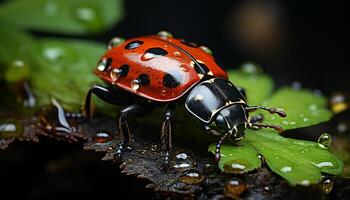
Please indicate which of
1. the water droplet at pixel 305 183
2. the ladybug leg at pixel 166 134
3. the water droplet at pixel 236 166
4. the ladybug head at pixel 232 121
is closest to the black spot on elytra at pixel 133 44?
the ladybug leg at pixel 166 134

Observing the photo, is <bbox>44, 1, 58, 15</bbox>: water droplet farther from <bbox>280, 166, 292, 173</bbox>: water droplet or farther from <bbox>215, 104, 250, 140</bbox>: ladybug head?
<bbox>280, 166, 292, 173</bbox>: water droplet

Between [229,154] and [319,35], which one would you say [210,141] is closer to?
[229,154]

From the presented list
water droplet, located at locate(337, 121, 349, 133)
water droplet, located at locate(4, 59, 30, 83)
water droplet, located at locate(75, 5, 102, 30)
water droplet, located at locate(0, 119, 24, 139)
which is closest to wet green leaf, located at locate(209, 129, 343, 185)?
water droplet, located at locate(337, 121, 349, 133)

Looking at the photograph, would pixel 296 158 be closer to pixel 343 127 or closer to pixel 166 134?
pixel 166 134

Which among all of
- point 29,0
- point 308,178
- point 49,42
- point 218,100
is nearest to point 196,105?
point 218,100

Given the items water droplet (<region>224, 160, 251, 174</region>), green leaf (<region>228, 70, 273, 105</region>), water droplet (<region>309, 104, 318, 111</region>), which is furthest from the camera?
green leaf (<region>228, 70, 273, 105</region>)

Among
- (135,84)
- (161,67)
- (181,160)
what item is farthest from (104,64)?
(181,160)

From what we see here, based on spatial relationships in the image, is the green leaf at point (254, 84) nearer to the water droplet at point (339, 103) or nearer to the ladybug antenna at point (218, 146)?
the water droplet at point (339, 103)
